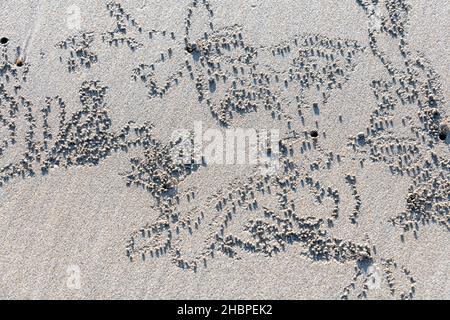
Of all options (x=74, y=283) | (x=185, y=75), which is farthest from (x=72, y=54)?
(x=74, y=283)

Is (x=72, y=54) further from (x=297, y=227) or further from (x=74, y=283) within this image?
(x=297, y=227)

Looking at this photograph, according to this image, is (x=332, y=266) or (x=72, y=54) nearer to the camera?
(x=332, y=266)

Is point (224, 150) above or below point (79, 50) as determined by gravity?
below

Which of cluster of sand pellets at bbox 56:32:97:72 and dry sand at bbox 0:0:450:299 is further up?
cluster of sand pellets at bbox 56:32:97:72

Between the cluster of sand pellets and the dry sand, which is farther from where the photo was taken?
the cluster of sand pellets

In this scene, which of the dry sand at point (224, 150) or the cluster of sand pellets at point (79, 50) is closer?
the dry sand at point (224, 150)

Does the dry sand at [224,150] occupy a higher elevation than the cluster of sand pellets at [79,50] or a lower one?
lower
